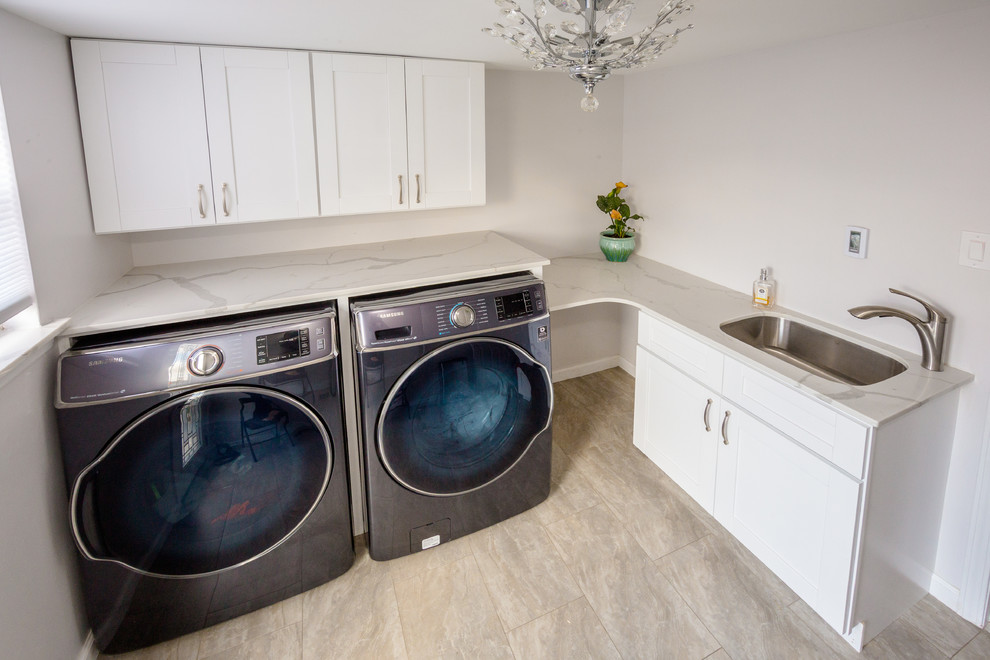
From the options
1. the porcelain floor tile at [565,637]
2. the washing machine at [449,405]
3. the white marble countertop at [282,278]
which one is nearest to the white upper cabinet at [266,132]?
the white marble countertop at [282,278]

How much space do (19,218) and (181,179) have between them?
61 cm

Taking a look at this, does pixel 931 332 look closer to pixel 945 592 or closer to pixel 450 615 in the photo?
pixel 945 592

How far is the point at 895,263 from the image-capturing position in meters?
1.93

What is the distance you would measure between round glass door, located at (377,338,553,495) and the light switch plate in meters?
1.39

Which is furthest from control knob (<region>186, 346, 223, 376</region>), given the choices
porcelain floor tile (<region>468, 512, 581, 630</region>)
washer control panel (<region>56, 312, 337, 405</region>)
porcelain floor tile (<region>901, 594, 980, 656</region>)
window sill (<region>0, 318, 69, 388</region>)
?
porcelain floor tile (<region>901, 594, 980, 656</region>)

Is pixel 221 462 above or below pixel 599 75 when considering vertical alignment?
below

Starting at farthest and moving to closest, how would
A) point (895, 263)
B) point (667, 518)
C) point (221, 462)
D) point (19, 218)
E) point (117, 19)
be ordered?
point (667, 518)
point (895, 263)
point (221, 462)
point (117, 19)
point (19, 218)

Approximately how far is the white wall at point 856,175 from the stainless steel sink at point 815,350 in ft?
0.27

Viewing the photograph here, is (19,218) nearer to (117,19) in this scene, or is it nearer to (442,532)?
(117,19)

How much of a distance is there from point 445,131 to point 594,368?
1.83m

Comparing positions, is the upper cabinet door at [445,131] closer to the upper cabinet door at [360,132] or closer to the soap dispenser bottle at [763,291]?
the upper cabinet door at [360,132]

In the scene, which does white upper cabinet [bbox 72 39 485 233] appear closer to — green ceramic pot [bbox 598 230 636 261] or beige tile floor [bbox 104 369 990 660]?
green ceramic pot [bbox 598 230 636 261]

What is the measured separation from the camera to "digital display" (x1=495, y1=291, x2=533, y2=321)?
6.77ft

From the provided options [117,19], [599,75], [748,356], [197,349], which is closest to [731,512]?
[748,356]
